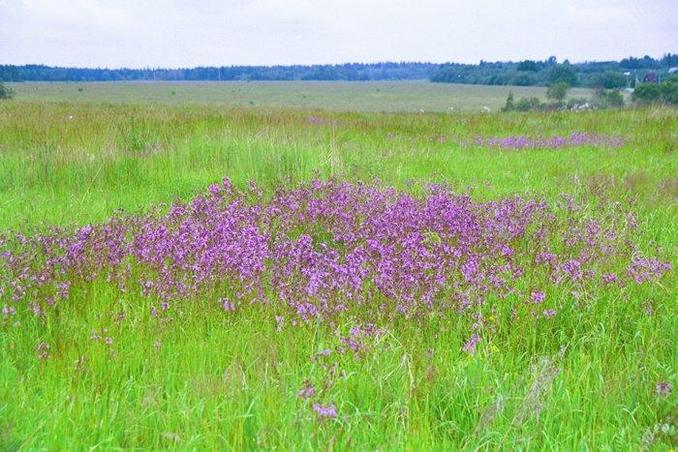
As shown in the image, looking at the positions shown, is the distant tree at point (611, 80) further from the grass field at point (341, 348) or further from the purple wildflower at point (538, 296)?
the purple wildflower at point (538, 296)

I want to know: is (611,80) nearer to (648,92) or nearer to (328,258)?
(648,92)

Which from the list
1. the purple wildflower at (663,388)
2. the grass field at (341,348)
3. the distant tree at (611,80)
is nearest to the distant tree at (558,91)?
the distant tree at (611,80)

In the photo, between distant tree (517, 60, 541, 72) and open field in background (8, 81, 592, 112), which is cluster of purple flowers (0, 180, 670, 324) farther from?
distant tree (517, 60, 541, 72)

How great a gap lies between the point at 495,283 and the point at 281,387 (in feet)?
5.71

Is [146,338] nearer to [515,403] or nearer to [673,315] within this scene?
[515,403]

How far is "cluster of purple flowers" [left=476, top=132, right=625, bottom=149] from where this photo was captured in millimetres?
11891

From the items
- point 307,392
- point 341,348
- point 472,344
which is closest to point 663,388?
point 472,344

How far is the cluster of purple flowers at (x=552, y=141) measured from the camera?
1189 centimetres

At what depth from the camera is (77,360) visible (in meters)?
2.85

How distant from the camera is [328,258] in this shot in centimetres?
426

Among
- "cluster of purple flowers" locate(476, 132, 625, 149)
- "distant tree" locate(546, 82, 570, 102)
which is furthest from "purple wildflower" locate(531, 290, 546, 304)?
"distant tree" locate(546, 82, 570, 102)

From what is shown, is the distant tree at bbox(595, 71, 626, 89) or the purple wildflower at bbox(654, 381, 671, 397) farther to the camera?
the distant tree at bbox(595, 71, 626, 89)

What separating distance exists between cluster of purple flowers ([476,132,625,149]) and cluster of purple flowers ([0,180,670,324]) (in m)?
6.59

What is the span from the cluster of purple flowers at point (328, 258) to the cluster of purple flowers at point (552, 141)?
6.59 metres
